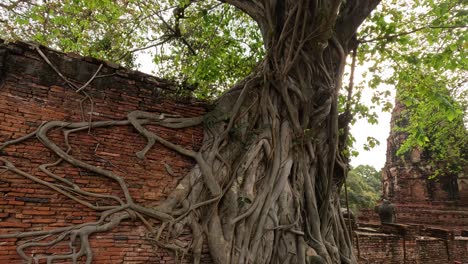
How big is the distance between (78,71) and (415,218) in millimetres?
13530

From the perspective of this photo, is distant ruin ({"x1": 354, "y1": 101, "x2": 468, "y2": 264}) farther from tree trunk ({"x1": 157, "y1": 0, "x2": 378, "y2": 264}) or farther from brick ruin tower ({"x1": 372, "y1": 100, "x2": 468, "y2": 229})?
tree trunk ({"x1": 157, "y1": 0, "x2": 378, "y2": 264})

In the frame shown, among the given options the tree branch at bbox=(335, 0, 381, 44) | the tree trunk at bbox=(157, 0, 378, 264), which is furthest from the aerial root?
the tree branch at bbox=(335, 0, 381, 44)

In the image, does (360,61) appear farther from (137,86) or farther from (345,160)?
(137,86)

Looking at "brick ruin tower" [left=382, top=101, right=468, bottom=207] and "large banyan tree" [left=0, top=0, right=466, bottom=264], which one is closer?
"large banyan tree" [left=0, top=0, right=466, bottom=264]

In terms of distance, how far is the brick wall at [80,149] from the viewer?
294 cm

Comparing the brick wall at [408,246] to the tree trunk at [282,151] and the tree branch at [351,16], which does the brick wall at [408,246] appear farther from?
the tree branch at [351,16]

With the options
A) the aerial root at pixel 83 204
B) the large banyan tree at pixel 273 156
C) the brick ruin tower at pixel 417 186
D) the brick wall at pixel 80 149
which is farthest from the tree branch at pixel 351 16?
the brick ruin tower at pixel 417 186

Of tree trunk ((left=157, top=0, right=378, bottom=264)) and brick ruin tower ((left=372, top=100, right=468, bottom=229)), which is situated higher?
brick ruin tower ((left=372, top=100, right=468, bottom=229))

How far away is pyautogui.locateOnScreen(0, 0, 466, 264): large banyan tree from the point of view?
135 inches

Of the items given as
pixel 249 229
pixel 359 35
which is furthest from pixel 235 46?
pixel 249 229

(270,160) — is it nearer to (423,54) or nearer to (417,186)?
(423,54)

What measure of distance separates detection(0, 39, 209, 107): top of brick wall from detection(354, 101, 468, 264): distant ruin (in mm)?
3604

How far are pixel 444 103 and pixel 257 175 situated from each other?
3618 millimetres

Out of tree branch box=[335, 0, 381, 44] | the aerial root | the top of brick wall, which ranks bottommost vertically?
the aerial root
